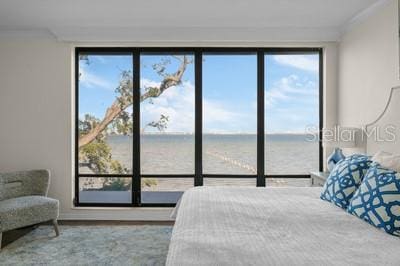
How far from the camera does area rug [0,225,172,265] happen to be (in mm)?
2947

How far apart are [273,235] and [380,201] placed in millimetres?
675

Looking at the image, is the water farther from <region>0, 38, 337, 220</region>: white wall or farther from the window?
<region>0, 38, 337, 220</region>: white wall

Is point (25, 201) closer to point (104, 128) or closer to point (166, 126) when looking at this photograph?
point (104, 128)

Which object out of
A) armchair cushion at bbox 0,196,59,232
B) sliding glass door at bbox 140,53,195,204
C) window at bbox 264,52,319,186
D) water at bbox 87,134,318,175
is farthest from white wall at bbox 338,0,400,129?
armchair cushion at bbox 0,196,59,232

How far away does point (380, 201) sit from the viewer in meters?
1.85

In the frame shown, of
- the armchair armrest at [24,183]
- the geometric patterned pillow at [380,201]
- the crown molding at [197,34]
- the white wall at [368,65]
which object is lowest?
the armchair armrest at [24,183]

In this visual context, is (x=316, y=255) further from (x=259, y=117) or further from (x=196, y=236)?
(x=259, y=117)

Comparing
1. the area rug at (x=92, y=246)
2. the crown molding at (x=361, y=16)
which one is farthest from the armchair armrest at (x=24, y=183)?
the crown molding at (x=361, y=16)

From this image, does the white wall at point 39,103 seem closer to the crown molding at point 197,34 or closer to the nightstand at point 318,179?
the crown molding at point 197,34

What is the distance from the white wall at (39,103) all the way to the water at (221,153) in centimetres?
55

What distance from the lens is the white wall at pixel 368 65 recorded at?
289cm

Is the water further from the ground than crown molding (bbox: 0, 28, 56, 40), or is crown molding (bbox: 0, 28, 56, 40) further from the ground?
crown molding (bbox: 0, 28, 56, 40)

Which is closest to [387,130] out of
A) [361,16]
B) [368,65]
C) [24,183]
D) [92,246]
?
[368,65]

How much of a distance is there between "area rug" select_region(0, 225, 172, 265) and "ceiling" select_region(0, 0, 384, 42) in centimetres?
229
